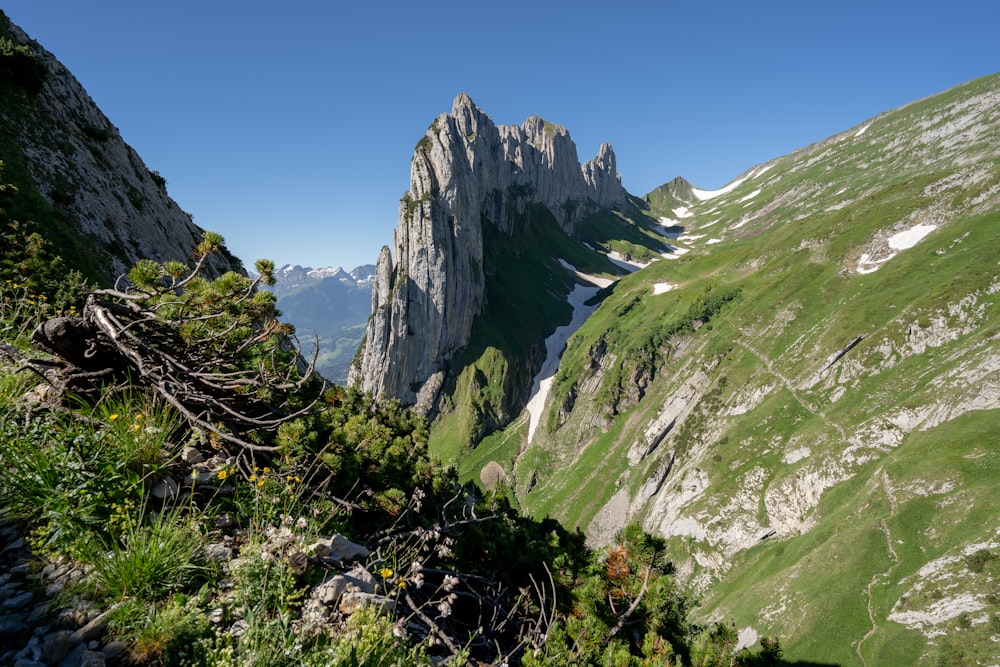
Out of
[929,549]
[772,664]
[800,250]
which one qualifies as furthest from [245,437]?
[800,250]

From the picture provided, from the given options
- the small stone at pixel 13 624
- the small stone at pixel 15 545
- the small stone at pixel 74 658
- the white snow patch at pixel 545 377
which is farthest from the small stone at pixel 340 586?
the white snow patch at pixel 545 377

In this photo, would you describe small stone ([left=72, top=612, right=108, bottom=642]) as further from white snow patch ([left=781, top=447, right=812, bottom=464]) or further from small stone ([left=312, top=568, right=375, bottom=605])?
white snow patch ([left=781, top=447, right=812, bottom=464])

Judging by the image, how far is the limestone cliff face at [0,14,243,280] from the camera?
21.7 m

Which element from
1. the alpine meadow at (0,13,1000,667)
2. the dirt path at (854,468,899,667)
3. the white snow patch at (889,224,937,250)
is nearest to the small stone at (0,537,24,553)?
the alpine meadow at (0,13,1000,667)

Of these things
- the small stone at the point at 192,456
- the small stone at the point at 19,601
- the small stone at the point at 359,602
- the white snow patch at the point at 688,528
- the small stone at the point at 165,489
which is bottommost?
the white snow patch at the point at 688,528

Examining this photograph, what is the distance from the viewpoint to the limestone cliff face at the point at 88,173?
21703 millimetres

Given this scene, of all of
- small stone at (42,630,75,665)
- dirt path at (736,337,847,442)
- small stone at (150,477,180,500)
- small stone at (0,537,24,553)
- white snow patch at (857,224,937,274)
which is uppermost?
white snow patch at (857,224,937,274)

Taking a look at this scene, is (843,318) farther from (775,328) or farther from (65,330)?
(65,330)

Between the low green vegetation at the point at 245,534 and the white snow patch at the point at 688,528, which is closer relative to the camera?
the low green vegetation at the point at 245,534

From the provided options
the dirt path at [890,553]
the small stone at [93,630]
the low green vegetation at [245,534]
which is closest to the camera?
the small stone at [93,630]

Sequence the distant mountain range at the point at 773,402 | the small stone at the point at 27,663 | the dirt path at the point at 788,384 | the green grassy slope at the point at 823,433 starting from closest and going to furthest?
1. the small stone at the point at 27,663
2. the green grassy slope at the point at 823,433
3. the distant mountain range at the point at 773,402
4. the dirt path at the point at 788,384

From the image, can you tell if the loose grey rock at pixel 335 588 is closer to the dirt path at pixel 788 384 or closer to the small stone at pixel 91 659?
the small stone at pixel 91 659

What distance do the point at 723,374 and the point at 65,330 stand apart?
353 ft

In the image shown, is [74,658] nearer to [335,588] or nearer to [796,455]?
[335,588]
